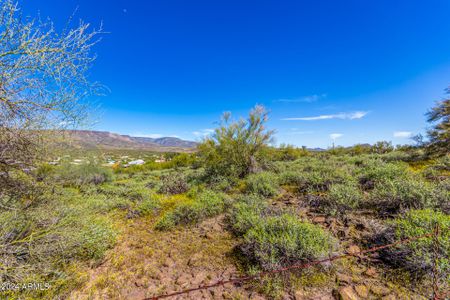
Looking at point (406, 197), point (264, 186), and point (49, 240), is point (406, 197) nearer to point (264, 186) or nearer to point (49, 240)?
point (264, 186)

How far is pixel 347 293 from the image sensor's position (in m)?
2.21

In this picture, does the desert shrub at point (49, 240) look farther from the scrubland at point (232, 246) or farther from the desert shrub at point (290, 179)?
the desert shrub at point (290, 179)

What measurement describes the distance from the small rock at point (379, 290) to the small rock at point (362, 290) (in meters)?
0.07

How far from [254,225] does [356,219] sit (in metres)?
2.24

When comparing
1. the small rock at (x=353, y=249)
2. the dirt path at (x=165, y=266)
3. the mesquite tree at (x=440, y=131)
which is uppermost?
the mesquite tree at (x=440, y=131)

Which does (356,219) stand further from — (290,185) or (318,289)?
(290,185)

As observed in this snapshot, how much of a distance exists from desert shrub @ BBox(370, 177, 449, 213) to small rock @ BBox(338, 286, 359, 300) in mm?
2333

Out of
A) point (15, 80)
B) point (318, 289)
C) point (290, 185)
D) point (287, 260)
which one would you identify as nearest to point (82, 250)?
point (15, 80)

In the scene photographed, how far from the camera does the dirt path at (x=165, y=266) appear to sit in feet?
8.46

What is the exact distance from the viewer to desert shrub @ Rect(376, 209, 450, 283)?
7.39 feet

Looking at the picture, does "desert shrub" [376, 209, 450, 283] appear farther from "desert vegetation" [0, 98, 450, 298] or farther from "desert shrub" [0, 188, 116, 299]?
"desert shrub" [0, 188, 116, 299]

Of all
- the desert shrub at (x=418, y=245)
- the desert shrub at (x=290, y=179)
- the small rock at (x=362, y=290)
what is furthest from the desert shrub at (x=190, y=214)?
the desert shrub at (x=418, y=245)

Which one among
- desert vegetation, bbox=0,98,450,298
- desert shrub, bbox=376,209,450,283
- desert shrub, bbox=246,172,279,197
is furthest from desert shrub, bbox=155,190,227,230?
desert shrub, bbox=376,209,450,283

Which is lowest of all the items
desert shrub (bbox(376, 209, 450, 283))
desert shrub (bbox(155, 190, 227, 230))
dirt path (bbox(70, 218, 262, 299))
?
dirt path (bbox(70, 218, 262, 299))
